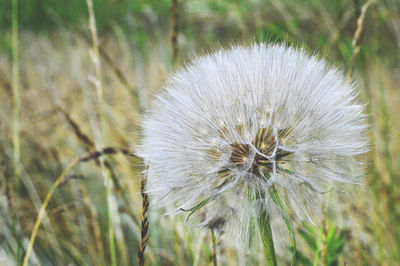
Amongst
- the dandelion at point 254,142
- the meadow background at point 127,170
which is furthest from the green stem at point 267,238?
the meadow background at point 127,170

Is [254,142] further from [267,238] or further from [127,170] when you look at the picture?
[127,170]

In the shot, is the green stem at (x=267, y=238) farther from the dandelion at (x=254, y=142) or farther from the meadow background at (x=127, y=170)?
the meadow background at (x=127, y=170)

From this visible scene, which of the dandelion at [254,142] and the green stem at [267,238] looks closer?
the green stem at [267,238]

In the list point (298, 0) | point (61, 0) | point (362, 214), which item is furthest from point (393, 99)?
point (61, 0)

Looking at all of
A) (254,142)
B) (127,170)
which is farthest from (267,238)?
(127,170)

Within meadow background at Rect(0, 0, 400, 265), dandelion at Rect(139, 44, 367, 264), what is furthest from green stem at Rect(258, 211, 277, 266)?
meadow background at Rect(0, 0, 400, 265)

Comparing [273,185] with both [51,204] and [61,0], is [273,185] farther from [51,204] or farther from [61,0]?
[61,0]
